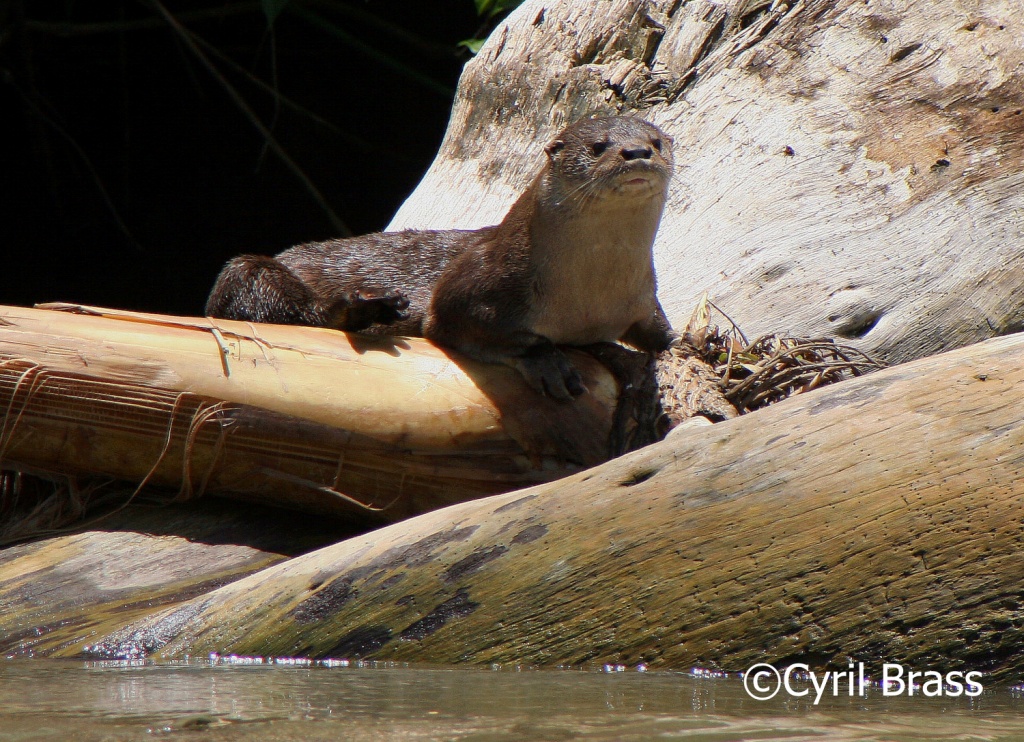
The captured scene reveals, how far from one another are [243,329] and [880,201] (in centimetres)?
186

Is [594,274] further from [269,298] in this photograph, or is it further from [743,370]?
[269,298]

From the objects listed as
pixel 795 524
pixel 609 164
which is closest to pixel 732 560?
pixel 795 524

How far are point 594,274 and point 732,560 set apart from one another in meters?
1.27

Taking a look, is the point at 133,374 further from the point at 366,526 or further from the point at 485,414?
the point at 485,414

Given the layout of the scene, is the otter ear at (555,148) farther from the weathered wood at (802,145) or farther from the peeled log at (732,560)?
the peeled log at (732,560)

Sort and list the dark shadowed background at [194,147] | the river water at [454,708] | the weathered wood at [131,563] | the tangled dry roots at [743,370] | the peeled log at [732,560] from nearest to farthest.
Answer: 1. the river water at [454,708]
2. the peeled log at [732,560]
3. the weathered wood at [131,563]
4. the tangled dry roots at [743,370]
5. the dark shadowed background at [194,147]

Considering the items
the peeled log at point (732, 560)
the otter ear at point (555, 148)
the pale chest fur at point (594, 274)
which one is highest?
the otter ear at point (555, 148)

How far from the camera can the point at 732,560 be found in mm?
1757

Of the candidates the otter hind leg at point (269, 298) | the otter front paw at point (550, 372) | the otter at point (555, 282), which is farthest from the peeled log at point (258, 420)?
the otter hind leg at point (269, 298)

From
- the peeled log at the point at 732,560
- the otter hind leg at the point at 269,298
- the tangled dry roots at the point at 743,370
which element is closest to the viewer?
the peeled log at the point at 732,560

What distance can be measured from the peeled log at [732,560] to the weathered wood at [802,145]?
1.05 metres

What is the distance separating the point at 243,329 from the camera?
2.67 metres

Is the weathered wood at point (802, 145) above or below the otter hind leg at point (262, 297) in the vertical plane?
above

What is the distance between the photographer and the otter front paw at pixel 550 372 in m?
2.75
